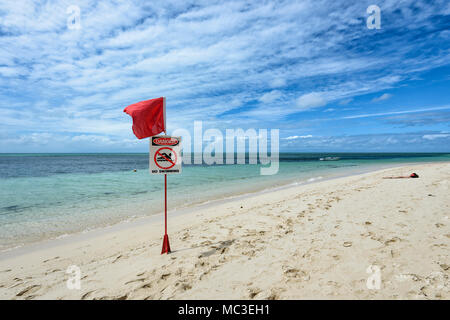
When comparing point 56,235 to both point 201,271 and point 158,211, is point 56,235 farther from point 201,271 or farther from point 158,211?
point 201,271

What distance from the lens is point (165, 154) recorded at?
17.9 feet

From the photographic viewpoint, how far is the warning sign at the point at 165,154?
5414mm

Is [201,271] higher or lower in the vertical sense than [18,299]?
higher

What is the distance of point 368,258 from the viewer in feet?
14.6

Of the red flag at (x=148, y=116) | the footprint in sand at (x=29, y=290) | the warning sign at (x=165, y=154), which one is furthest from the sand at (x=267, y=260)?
the red flag at (x=148, y=116)

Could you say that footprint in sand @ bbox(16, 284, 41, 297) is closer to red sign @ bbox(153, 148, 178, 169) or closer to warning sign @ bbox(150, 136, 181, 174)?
warning sign @ bbox(150, 136, 181, 174)

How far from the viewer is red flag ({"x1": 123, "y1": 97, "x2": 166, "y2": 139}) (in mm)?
5512

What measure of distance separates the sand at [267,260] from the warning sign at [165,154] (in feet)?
7.14

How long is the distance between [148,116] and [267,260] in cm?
441

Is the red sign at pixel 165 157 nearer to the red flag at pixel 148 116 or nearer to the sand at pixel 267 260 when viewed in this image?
the red flag at pixel 148 116

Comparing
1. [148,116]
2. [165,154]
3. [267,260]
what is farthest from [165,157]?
[267,260]

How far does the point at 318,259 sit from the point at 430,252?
2258mm
